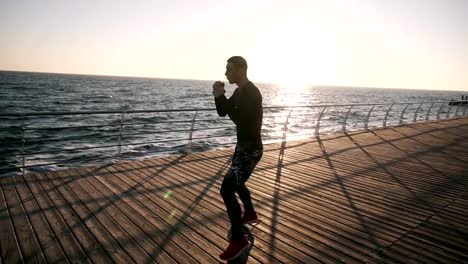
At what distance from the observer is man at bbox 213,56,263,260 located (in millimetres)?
3332

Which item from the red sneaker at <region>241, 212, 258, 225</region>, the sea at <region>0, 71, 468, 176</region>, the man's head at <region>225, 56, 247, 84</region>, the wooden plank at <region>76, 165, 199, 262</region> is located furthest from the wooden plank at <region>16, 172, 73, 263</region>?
the man's head at <region>225, 56, 247, 84</region>

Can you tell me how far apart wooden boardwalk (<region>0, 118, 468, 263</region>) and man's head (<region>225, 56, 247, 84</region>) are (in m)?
1.89

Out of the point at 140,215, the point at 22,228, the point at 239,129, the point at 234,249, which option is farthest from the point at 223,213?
the point at 22,228

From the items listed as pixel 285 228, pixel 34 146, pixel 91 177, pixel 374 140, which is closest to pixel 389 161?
pixel 374 140

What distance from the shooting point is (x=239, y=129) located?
3473 mm

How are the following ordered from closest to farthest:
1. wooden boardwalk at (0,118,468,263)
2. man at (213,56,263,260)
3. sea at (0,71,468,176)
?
man at (213,56,263,260), wooden boardwalk at (0,118,468,263), sea at (0,71,468,176)

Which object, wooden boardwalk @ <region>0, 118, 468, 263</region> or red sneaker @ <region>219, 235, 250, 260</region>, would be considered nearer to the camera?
red sneaker @ <region>219, 235, 250, 260</region>

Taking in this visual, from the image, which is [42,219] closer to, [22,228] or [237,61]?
[22,228]

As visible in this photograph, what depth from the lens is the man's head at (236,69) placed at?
341 centimetres

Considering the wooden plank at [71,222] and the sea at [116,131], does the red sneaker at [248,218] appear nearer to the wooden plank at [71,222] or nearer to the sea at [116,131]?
the wooden plank at [71,222]

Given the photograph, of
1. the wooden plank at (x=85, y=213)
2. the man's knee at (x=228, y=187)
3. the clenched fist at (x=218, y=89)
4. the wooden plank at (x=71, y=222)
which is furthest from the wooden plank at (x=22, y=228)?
the clenched fist at (x=218, y=89)

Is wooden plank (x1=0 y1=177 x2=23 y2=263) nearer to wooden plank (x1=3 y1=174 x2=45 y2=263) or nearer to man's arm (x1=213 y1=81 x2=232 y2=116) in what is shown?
wooden plank (x1=3 y1=174 x2=45 y2=263)

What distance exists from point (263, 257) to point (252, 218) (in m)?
0.81

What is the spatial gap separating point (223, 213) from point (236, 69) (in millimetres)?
2164
